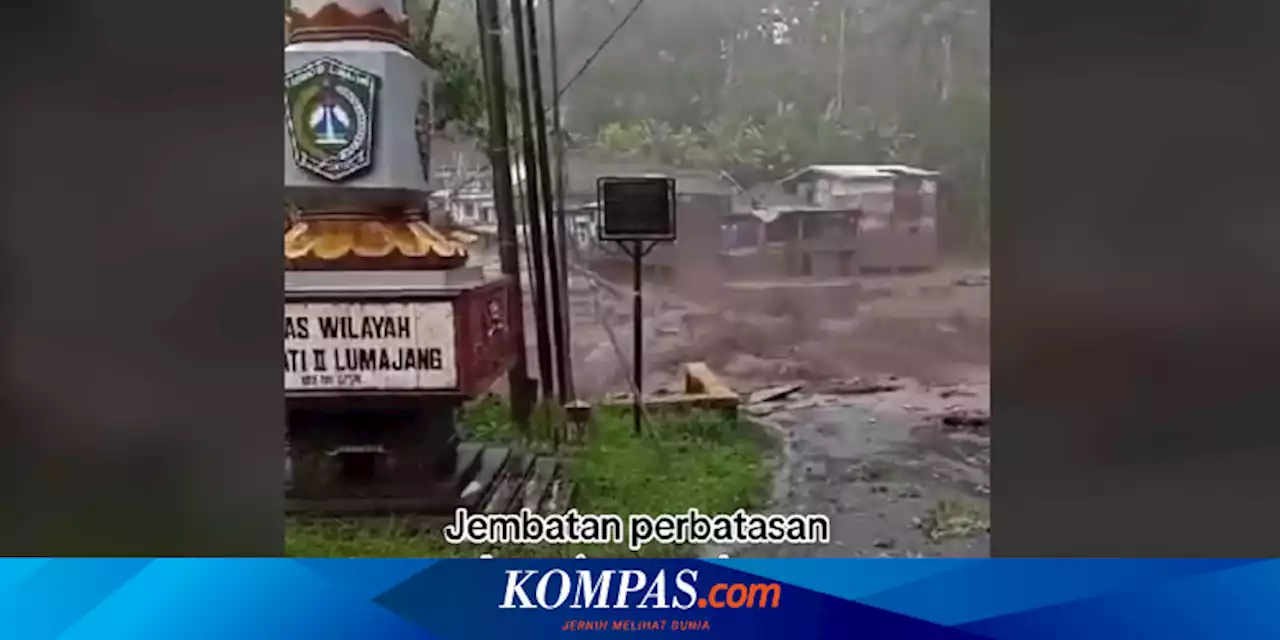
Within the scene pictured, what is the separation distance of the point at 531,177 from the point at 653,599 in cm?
76

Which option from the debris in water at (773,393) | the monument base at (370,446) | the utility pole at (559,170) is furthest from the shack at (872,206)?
the monument base at (370,446)

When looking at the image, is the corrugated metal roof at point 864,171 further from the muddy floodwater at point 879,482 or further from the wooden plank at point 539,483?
the wooden plank at point 539,483

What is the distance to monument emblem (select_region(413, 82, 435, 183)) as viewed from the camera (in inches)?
59.1

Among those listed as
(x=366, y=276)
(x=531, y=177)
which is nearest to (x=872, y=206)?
(x=531, y=177)

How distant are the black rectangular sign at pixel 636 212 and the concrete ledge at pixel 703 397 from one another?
24 cm

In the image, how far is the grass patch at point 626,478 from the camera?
1510 millimetres

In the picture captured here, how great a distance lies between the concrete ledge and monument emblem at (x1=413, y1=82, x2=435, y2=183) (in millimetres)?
558

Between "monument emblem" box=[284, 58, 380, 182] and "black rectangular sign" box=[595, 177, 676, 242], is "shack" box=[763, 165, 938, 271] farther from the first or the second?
"monument emblem" box=[284, 58, 380, 182]

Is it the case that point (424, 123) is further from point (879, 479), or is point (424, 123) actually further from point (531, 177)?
point (879, 479)

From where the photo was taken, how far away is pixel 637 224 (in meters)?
1.51

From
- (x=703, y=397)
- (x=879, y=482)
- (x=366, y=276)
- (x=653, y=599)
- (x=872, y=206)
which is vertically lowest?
(x=653, y=599)

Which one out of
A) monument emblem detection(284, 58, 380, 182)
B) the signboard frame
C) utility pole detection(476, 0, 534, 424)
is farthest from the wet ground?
monument emblem detection(284, 58, 380, 182)
